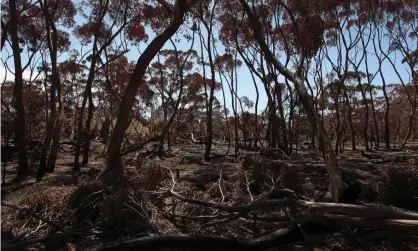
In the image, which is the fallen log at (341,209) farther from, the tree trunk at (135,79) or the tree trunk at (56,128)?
the tree trunk at (56,128)

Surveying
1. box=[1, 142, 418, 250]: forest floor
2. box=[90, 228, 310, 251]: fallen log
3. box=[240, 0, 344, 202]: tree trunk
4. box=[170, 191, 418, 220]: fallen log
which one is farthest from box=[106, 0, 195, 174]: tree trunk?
box=[90, 228, 310, 251]: fallen log

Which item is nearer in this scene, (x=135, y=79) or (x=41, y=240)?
(x=41, y=240)

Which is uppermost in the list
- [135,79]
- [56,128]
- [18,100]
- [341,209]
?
[135,79]

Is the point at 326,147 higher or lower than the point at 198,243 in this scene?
higher

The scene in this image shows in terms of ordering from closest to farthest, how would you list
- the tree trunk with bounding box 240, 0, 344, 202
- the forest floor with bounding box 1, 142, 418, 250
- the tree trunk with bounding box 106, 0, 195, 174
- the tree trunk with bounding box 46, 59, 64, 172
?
the forest floor with bounding box 1, 142, 418, 250, the tree trunk with bounding box 240, 0, 344, 202, the tree trunk with bounding box 106, 0, 195, 174, the tree trunk with bounding box 46, 59, 64, 172

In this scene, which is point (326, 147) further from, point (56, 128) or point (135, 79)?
point (56, 128)

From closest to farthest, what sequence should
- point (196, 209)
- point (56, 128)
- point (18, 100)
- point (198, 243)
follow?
1. point (198, 243)
2. point (196, 209)
3. point (18, 100)
4. point (56, 128)

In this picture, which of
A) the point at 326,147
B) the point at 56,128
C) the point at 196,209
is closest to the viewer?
the point at 326,147

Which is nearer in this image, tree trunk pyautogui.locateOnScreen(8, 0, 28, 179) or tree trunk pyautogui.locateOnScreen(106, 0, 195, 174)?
tree trunk pyautogui.locateOnScreen(106, 0, 195, 174)

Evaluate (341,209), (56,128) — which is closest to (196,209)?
(341,209)

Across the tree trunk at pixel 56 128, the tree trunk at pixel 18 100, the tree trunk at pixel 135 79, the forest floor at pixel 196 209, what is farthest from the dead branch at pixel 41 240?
the tree trunk at pixel 56 128

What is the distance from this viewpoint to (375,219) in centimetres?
469

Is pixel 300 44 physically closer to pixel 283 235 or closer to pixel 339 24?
pixel 339 24

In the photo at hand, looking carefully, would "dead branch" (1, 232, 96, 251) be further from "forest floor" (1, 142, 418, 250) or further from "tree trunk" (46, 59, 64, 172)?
"tree trunk" (46, 59, 64, 172)
